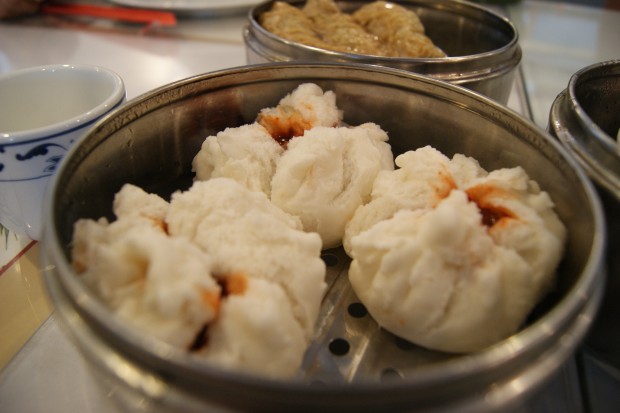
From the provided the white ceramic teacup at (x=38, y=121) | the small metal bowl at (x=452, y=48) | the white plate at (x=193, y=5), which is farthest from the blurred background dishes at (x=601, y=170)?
the white plate at (x=193, y=5)

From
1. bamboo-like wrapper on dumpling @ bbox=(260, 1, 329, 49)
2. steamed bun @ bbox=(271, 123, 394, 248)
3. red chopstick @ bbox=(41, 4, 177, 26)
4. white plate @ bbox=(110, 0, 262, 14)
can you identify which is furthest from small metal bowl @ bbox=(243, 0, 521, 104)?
red chopstick @ bbox=(41, 4, 177, 26)

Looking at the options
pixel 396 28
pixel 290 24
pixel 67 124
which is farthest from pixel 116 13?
pixel 67 124

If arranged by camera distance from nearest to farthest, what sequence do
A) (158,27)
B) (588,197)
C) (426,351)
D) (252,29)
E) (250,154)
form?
(588,197) → (426,351) → (250,154) → (252,29) → (158,27)

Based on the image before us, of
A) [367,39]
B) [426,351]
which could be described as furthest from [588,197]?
[367,39]

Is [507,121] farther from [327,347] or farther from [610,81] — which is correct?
[327,347]

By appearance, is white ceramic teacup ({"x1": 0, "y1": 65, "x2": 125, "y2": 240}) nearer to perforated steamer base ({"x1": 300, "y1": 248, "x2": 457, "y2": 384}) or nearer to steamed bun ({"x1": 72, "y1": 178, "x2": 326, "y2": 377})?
steamed bun ({"x1": 72, "y1": 178, "x2": 326, "y2": 377})

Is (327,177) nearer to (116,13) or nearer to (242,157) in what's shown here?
(242,157)
